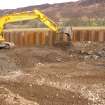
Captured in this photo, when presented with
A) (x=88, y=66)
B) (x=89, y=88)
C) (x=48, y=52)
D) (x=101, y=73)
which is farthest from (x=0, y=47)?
(x=89, y=88)

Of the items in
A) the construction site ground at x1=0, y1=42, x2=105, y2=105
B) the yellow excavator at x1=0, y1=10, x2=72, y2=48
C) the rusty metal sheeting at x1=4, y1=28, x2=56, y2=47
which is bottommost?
the construction site ground at x1=0, y1=42, x2=105, y2=105

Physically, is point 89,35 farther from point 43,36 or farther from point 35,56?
point 35,56

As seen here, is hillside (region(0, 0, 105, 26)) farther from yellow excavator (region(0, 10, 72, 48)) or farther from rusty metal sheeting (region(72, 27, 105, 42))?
yellow excavator (region(0, 10, 72, 48))

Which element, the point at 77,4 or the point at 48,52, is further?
the point at 77,4

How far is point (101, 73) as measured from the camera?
16312mm

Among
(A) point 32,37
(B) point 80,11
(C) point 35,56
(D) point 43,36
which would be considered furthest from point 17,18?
(B) point 80,11

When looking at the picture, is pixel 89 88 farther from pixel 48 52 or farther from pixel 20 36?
pixel 20 36

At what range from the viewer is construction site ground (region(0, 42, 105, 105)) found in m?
12.1

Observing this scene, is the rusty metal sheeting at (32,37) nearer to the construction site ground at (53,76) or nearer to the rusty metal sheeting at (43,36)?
the rusty metal sheeting at (43,36)

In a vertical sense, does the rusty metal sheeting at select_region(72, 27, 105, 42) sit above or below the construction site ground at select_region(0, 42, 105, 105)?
above

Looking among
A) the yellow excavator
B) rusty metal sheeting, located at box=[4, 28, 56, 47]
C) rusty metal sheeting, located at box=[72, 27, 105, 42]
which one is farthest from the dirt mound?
rusty metal sheeting, located at box=[72, 27, 105, 42]

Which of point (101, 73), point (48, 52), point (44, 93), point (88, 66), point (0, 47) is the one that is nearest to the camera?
point (44, 93)

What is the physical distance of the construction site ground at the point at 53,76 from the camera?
12141 millimetres

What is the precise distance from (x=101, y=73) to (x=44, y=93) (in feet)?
14.1
